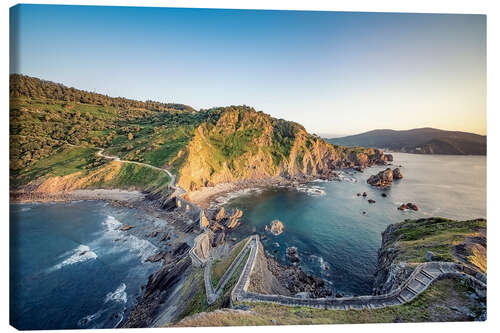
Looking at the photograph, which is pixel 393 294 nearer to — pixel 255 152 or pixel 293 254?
pixel 293 254

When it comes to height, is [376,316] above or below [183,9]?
below

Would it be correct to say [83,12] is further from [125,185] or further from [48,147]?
[48,147]

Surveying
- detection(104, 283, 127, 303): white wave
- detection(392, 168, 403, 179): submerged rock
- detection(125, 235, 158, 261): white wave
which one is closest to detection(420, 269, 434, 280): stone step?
detection(104, 283, 127, 303): white wave

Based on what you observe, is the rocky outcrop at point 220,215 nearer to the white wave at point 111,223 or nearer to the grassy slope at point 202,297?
the white wave at point 111,223

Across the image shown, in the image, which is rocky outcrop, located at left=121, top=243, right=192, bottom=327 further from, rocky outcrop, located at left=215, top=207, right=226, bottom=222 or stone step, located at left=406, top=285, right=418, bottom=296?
stone step, located at left=406, top=285, right=418, bottom=296

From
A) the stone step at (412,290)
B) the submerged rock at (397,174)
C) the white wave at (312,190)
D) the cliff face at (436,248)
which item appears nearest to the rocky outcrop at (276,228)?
the cliff face at (436,248)

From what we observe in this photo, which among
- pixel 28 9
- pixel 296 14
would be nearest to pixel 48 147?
pixel 28 9
